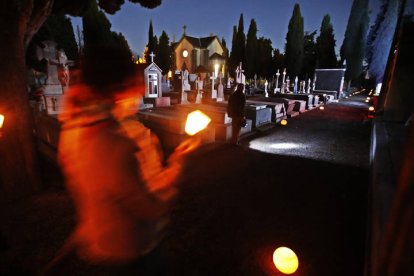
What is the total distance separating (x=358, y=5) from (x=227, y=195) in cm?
5427

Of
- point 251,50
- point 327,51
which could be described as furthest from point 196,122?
point 327,51

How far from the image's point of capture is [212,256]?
118 inches

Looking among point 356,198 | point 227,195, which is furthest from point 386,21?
point 227,195

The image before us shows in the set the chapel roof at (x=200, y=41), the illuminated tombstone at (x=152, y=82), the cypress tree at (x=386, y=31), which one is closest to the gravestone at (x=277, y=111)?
the illuminated tombstone at (x=152, y=82)

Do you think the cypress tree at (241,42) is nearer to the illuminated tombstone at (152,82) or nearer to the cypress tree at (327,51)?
the cypress tree at (327,51)

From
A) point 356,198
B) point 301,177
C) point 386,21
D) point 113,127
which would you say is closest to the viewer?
point 113,127

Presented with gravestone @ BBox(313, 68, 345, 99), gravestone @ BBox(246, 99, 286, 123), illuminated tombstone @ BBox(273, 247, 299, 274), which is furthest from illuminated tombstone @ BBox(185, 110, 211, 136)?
gravestone @ BBox(313, 68, 345, 99)

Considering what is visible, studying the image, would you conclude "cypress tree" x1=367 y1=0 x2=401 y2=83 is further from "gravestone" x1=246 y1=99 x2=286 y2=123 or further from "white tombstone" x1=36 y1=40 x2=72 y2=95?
"white tombstone" x1=36 y1=40 x2=72 y2=95

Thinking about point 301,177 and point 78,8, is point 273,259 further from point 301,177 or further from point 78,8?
point 78,8

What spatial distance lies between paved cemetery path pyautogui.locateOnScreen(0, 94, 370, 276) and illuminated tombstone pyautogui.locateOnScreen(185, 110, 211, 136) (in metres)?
1.47

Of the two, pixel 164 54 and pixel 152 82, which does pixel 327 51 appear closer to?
pixel 164 54

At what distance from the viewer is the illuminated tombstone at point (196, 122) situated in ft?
25.8

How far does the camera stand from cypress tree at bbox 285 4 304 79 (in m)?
40.4

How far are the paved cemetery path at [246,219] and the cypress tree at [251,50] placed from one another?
43.3 m
